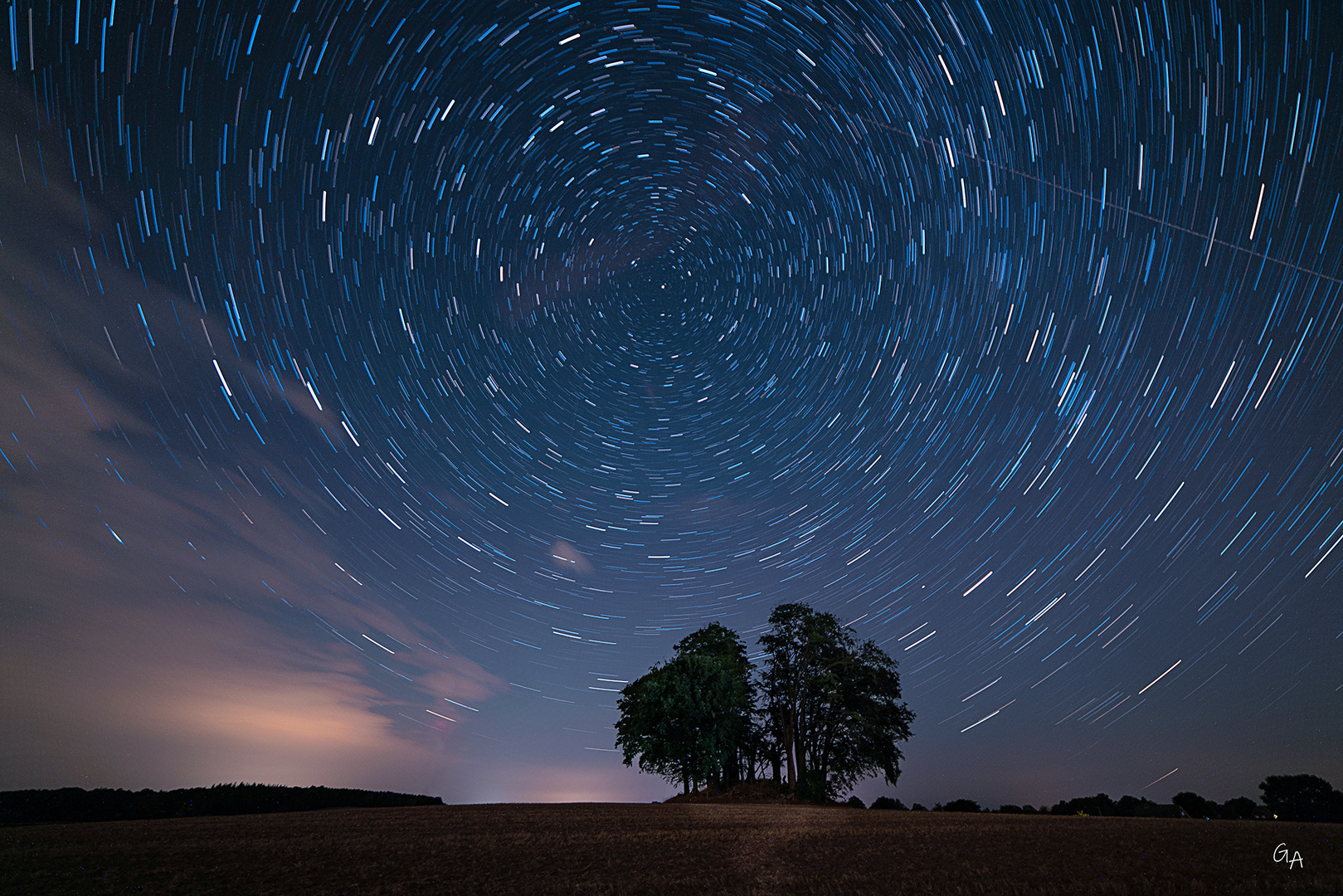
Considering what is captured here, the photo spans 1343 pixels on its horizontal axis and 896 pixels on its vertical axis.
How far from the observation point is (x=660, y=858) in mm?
16469

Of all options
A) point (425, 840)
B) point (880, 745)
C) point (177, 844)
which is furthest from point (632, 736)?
point (177, 844)

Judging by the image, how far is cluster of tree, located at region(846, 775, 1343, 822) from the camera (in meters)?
39.6

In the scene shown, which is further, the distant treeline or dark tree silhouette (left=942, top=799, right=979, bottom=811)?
dark tree silhouette (left=942, top=799, right=979, bottom=811)

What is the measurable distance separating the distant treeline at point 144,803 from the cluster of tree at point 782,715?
2077 cm

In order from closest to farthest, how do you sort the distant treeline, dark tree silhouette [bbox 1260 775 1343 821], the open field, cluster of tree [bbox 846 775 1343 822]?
1. the open field
2. the distant treeline
3. cluster of tree [bbox 846 775 1343 822]
4. dark tree silhouette [bbox 1260 775 1343 821]

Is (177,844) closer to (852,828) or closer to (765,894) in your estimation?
(765,894)

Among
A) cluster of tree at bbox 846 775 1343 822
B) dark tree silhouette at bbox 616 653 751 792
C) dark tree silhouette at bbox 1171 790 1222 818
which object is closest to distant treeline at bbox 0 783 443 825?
dark tree silhouette at bbox 616 653 751 792

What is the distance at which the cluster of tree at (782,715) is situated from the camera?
139ft

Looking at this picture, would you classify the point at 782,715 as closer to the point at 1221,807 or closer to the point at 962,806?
the point at 962,806

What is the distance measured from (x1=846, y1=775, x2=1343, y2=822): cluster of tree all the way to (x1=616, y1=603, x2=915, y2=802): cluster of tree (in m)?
3.86

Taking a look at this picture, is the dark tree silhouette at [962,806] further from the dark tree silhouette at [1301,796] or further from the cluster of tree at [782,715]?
the dark tree silhouette at [1301,796]
